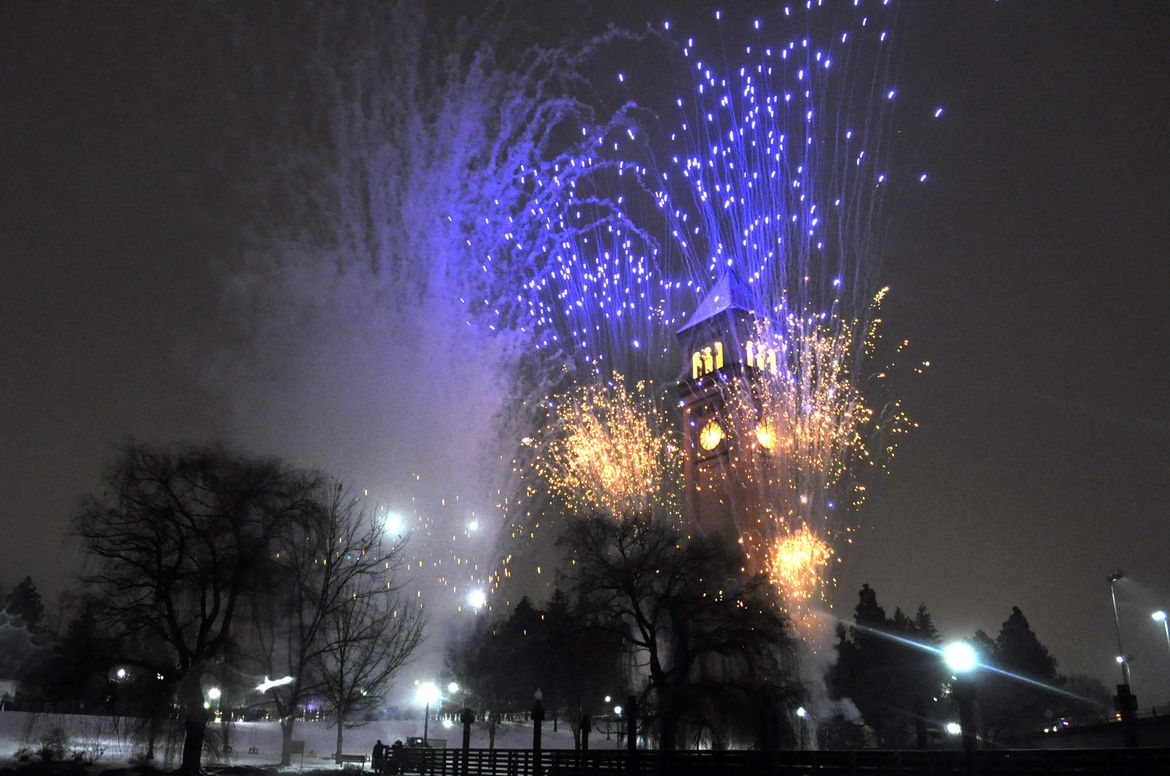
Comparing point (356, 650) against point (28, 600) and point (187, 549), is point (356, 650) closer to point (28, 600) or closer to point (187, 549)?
point (187, 549)

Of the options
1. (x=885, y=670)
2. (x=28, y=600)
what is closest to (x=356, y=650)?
(x=885, y=670)

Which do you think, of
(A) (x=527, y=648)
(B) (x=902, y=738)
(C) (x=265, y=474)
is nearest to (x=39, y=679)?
(C) (x=265, y=474)

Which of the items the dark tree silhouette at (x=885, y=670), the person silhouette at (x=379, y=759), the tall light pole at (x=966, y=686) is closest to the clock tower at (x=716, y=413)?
the dark tree silhouette at (x=885, y=670)

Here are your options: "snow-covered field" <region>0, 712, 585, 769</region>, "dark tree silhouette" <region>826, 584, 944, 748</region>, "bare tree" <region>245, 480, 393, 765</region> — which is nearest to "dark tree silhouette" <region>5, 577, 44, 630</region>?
"snow-covered field" <region>0, 712, 585, 769</region>

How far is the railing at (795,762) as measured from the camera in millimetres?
20219

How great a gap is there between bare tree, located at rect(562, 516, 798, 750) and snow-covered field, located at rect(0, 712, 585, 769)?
15871 mm

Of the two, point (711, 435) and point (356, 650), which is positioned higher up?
point (711, 435)

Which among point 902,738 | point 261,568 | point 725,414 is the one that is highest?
point 725,414

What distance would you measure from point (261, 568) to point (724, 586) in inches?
882

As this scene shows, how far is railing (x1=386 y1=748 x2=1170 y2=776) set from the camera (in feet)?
66.3

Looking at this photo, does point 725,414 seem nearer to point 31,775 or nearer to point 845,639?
point 845,639

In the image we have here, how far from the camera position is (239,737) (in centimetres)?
5200

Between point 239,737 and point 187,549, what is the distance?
24845 mm

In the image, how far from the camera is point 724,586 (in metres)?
44.2
